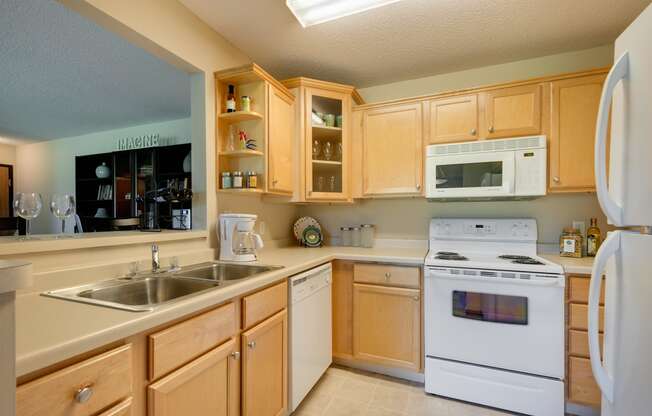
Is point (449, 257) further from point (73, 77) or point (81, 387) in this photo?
point (73, 77)

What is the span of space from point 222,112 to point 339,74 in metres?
1.09

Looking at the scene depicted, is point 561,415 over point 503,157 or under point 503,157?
under

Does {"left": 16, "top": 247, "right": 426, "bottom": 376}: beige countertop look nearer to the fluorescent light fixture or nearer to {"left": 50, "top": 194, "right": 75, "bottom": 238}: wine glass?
{"left": 50, "top": 194, "right": 75, "bottom": 238}: wine glass

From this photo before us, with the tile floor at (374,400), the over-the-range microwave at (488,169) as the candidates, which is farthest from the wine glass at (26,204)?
the over-the-range microwave at (488,169)

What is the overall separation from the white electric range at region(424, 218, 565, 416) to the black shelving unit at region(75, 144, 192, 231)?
10.3 ft

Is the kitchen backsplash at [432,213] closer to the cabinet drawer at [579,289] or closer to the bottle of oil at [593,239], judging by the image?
the bottle of oil at [593,239]

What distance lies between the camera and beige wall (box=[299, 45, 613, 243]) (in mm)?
2156

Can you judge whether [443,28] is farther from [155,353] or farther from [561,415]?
[561,415]

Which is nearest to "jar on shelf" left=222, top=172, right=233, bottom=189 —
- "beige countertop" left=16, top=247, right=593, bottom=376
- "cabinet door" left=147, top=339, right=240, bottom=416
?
"beige countertop" left=16, top=247, right=593, bottom=376

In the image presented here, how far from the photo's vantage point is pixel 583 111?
1919 mm

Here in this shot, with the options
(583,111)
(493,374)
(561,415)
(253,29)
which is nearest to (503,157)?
(583,111)

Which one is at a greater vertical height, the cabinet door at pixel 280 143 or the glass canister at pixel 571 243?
the cabinet door at pixel 280 143

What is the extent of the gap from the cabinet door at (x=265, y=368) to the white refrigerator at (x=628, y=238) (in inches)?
47.3

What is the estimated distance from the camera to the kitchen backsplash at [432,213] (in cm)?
216
